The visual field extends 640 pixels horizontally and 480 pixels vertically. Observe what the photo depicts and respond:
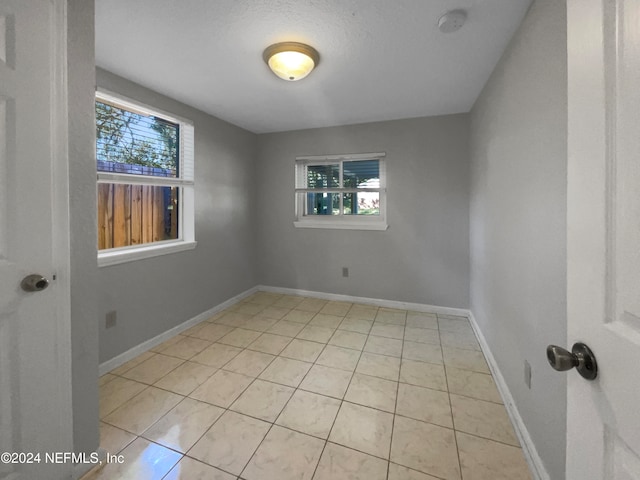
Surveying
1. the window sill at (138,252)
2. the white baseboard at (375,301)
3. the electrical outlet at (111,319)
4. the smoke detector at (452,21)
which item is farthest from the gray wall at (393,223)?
the electrical outlet at (111,319)

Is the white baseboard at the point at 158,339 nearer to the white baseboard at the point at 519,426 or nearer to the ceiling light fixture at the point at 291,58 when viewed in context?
the ceiling light fixture at the point at 291,58

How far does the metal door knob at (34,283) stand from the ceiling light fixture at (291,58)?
174 cm

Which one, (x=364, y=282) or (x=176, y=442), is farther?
(x=364, y=282)

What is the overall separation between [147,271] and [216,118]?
1882 millimetres

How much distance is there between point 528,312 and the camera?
1.38 meters

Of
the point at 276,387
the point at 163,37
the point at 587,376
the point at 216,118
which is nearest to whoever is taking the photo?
the point at 587,376

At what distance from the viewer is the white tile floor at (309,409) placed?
128 centimetres

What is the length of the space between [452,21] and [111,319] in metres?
3.07

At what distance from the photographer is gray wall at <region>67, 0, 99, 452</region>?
3.72 ft

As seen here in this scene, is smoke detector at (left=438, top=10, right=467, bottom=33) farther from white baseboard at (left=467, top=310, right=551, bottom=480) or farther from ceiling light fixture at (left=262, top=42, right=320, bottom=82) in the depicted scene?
white baseboard at (left=467, top=310, right=551, bottom=480)

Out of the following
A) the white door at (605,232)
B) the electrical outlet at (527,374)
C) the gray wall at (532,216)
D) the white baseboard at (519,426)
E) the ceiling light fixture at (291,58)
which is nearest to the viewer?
the white door at (605,232)

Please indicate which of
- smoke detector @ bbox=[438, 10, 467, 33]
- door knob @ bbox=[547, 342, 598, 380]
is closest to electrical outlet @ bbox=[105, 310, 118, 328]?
door knob @ bbox=[547, 342, 598, 380]

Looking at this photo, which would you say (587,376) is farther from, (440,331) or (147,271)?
(147,271)

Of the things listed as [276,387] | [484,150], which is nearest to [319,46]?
[484,150]
